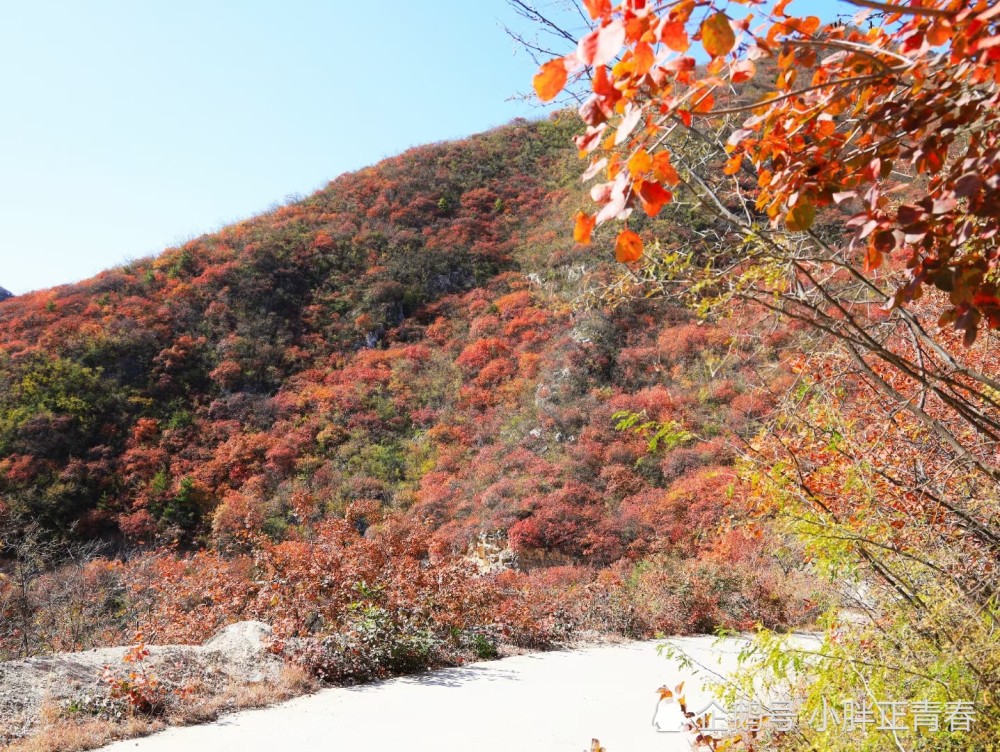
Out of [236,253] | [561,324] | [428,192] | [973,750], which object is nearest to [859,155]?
[973,750]

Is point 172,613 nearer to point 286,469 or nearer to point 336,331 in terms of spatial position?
point 286,469

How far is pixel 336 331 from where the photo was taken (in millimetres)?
21016

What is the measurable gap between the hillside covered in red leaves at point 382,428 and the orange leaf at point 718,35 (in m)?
1.47

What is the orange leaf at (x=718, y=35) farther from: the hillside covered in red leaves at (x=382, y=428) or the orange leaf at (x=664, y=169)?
the hillside covered in red leaves at (x=382, y=428)

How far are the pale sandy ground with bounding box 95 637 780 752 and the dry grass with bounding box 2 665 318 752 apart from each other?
0.11m

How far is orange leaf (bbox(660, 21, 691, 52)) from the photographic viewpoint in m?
0.85

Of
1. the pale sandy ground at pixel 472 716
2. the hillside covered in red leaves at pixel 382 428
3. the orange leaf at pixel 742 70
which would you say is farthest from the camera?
the hillside covered in red leaves at pixel 382 428

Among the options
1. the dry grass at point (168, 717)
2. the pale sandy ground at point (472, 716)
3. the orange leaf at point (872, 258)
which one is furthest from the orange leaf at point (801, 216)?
the dry grass at point (168, 717)

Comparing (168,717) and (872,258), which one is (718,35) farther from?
(168,717)

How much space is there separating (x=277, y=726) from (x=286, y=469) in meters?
12.4

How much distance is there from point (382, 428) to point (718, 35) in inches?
657

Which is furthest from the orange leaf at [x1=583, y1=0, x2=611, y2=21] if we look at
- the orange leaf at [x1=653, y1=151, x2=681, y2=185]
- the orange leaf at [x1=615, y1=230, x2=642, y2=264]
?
the orange leaf at [x1=615, y1=230, x2=642, y2=264]

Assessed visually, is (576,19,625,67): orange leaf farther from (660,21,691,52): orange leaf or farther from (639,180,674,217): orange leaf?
(639,180,674,217): orange leaf

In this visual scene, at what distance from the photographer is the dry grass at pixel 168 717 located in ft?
12.1
